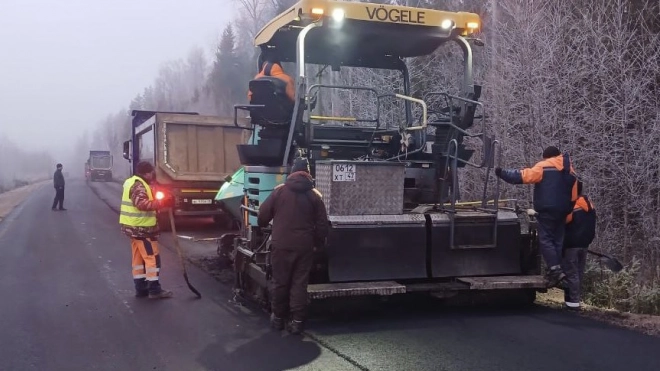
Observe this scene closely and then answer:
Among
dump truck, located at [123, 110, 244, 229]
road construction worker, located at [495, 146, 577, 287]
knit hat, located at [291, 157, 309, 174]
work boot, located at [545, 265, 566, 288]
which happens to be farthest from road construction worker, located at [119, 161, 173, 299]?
dump truck, located at [123, 110, 244, 229]

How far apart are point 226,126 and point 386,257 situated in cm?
1045

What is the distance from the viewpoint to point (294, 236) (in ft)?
18.4

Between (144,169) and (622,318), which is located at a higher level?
(144,169)

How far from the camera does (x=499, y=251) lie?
6359 millimetres

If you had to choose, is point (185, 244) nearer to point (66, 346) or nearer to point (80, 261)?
point (80, 261)

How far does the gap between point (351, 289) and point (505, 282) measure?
154cm

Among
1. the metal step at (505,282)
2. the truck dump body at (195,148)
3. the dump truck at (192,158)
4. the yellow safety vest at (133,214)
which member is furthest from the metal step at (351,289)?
Answer: the truck dump body at (195,148)

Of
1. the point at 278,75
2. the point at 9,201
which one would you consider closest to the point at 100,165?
the point at 9,201

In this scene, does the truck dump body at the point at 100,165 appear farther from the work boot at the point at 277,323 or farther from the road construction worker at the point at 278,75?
the work boot at the point at 277,323

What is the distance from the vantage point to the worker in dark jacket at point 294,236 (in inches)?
221

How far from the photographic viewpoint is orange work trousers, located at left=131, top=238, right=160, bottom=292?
7.35m

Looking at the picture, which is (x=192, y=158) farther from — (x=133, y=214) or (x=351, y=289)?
(x=351, y=289)

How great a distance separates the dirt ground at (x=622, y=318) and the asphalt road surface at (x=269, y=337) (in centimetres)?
18

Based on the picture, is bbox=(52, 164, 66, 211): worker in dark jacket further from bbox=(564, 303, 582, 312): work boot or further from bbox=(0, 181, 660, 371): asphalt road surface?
bbox=(564, 303, 582, 312): work boot
